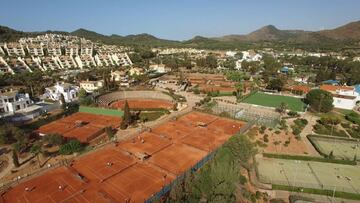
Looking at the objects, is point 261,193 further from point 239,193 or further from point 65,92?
point 65,92

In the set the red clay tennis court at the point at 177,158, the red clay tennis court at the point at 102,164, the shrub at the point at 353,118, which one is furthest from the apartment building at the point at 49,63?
the shrub at the point at 353,118

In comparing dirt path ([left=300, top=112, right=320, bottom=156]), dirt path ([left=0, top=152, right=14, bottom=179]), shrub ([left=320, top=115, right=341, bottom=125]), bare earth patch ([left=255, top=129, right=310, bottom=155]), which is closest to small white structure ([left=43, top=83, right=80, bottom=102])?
dirt path ([left=0, top=152, right=14, bottom=179])

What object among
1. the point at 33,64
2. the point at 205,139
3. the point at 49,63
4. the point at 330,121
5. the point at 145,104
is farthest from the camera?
the point at 49,63

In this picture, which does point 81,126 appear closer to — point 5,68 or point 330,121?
point 330,121

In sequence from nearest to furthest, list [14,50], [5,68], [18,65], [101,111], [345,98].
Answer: [101,111] < [345,98] < [5,68] < [18,65] < [14,50]

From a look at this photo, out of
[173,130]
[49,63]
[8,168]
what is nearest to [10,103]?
[8,168]

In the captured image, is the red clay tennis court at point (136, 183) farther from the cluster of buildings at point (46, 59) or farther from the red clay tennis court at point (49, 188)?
the cluster of buildings at point (46, 59)
